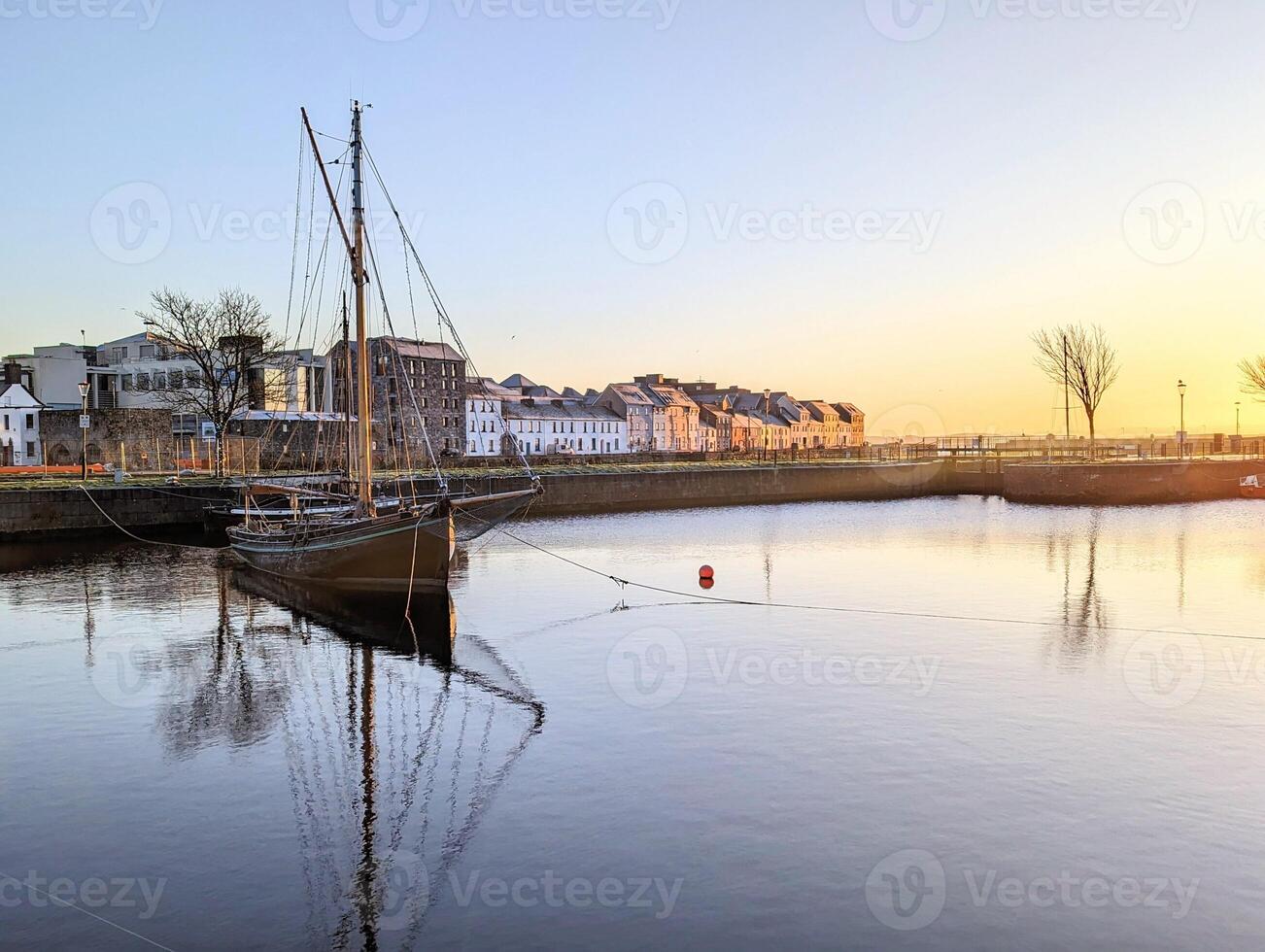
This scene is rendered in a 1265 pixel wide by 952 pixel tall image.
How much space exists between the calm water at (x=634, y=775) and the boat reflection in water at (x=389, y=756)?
0.19 feet

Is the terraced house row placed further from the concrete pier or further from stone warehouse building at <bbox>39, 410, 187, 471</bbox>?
the concrete pier

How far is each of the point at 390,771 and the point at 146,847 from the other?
3.02m

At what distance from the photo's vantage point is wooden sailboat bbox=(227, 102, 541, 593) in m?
25.7

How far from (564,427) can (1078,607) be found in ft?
360

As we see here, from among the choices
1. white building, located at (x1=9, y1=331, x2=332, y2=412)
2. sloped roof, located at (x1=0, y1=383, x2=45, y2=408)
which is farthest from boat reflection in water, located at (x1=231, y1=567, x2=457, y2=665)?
sloped roof, located at (x1=0, y1=383, x2=45, y2=408)

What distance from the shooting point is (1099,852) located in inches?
392

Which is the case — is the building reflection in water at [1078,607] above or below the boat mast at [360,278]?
below

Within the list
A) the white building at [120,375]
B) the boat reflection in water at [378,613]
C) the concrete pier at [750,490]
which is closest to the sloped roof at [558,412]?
the white building at [120,375]

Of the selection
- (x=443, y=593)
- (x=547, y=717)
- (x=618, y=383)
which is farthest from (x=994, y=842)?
(x=618, y=383)

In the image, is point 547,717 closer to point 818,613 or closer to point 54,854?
point 54,854

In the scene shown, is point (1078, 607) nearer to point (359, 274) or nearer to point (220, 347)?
point (359, 274)

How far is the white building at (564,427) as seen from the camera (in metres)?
126

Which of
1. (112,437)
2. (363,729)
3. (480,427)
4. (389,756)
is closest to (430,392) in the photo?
(480,427)

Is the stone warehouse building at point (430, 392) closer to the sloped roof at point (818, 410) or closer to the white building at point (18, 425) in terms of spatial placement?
the white building at point (18, 425)
